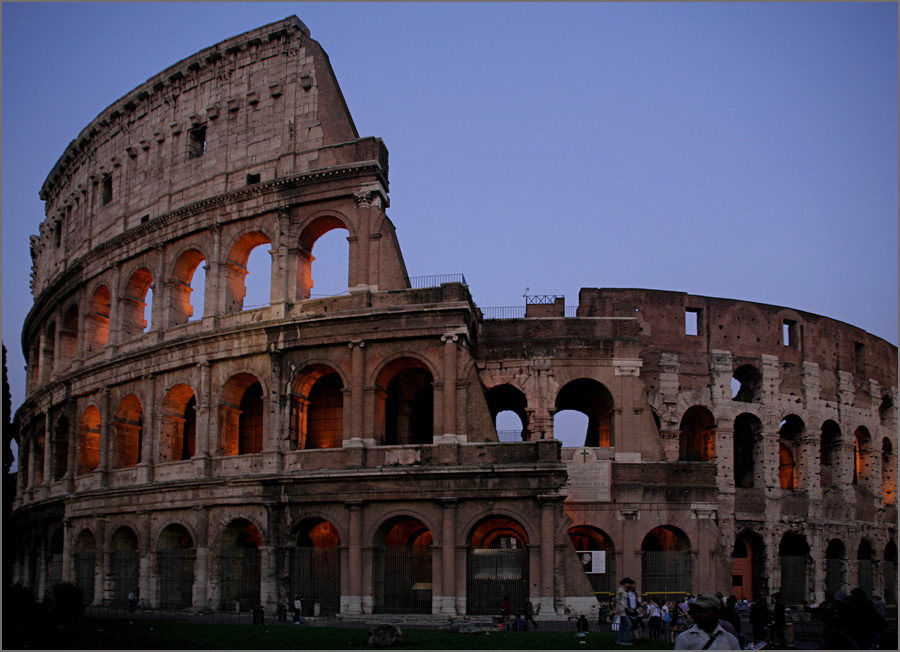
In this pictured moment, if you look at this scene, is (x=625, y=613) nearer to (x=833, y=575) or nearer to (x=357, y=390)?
(x=357, y=390)

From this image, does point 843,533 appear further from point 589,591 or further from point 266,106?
point 266,106

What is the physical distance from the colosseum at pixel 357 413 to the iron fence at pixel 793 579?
7cm

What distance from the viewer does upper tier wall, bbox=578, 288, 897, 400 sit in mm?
27875

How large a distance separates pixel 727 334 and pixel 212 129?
18.4 meters

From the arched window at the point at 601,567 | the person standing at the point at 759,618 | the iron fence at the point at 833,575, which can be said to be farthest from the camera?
the iron fence at the point at 833,575

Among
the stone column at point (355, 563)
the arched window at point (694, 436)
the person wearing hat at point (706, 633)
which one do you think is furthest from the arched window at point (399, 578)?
the person wearing hat at point (706, 633)

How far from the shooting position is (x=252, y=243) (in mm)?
26234

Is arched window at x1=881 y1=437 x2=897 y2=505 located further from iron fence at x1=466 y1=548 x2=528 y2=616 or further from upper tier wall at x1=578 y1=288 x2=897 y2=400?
iron fence at x1=466 y1=548 x2=528 y2=616

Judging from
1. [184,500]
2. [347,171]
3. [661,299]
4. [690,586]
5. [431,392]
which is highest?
[347,171]

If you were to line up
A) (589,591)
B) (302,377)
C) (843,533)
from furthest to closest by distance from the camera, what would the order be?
(843,533), (302,377), (589,591)

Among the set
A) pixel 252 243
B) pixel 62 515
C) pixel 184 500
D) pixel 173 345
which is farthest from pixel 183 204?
pixel 62 515

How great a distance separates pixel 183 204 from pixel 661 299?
15.9 m

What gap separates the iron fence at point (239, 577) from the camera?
23172 mm

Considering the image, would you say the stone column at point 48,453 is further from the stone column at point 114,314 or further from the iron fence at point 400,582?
the iron fence at point 400,582
